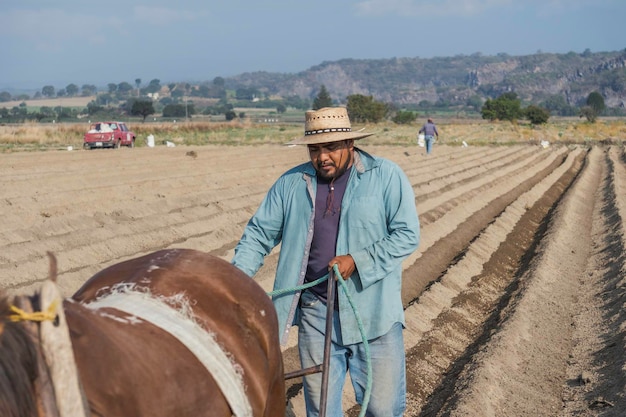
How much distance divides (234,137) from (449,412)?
45.5m

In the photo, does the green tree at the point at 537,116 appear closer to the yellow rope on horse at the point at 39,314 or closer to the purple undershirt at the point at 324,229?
the purple undershirt at the point at 324,229

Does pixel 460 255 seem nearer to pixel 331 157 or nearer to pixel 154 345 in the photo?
pixel 331 157

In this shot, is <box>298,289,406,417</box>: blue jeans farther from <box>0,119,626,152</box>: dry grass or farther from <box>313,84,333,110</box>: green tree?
<box>313,84,333,110</box>: green tree

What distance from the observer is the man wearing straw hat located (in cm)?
435

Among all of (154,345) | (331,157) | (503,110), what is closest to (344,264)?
(331,157)

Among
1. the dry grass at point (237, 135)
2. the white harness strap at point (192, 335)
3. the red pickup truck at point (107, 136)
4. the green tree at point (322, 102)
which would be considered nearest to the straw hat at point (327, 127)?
the white harness strap at point (192, 335)

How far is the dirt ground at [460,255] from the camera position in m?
7.64

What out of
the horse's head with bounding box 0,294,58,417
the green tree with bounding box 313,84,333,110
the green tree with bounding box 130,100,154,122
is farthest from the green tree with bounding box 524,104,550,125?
the horse's head with bounding box 0,294,58,417

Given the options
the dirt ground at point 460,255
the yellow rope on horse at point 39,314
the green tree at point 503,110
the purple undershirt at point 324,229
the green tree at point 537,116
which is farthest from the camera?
the green tree at point 503,110

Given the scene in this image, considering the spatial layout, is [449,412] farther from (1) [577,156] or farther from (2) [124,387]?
(1) [577,156]

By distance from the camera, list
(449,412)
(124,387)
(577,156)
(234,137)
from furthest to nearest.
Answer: (234,137) → (577,156) → (449,412) → (124,387)

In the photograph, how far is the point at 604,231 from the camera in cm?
1570

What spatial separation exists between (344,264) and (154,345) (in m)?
1.37

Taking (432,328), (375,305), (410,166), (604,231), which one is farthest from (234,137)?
(375,305)
